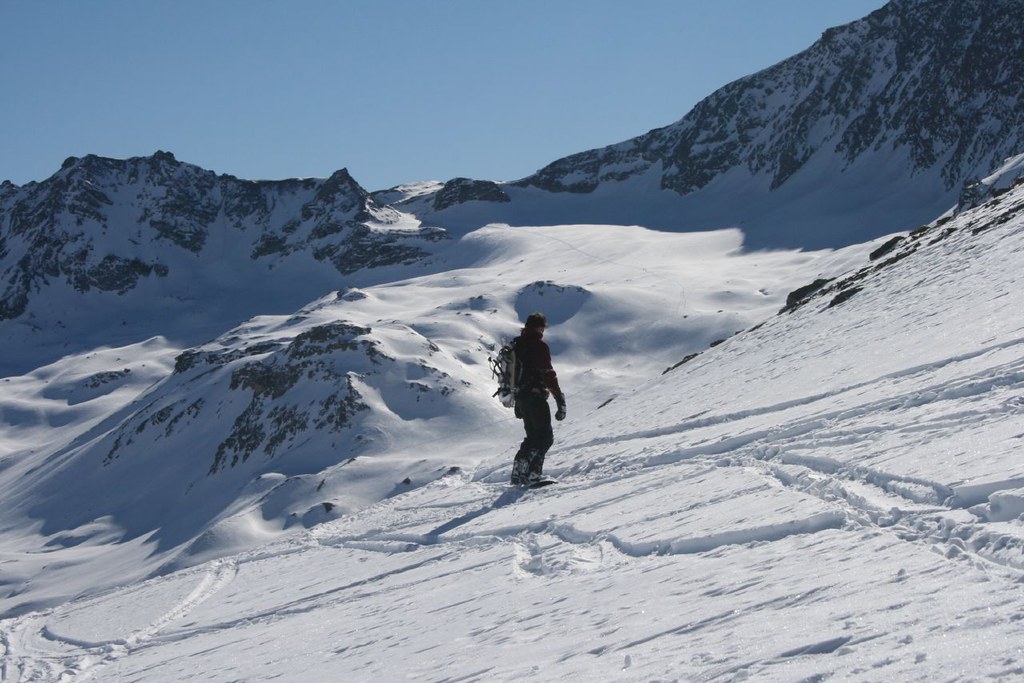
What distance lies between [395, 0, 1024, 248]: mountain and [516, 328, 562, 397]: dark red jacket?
94886 millimetres

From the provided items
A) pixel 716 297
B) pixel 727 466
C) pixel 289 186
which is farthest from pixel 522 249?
pixel 727 466

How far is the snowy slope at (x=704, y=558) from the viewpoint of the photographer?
4797 millimetres

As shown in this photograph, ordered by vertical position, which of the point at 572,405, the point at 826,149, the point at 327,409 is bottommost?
the point at 572,405

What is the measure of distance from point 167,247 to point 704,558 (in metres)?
180

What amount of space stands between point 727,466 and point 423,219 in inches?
6356

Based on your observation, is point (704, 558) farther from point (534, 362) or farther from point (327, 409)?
point (327, 409)

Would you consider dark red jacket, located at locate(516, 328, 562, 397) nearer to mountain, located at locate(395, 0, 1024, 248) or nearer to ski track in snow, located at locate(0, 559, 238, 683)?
ski track in snow, located at locate(0, 559, 238, 683)

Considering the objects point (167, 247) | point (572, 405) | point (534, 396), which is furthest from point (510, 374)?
point (167, 247)

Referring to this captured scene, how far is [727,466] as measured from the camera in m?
10.8

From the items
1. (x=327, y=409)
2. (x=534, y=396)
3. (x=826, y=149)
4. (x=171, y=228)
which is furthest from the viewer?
(x=171, y=228)

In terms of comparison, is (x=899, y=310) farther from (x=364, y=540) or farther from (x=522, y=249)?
(x=522, y=249)

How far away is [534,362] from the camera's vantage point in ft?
43.8

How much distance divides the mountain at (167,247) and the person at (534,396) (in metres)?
128

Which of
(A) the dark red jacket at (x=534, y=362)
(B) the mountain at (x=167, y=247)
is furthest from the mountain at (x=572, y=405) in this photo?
(A) the dark red jacket at (x=534, y=362)
